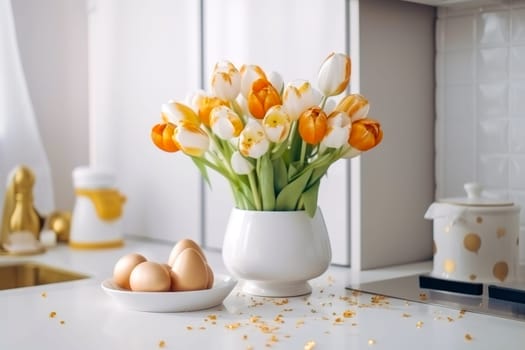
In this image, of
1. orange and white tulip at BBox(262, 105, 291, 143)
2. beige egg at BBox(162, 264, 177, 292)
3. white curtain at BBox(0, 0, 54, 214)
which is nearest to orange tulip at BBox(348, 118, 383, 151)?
orange and white tulip at BBox(262, 105, 291, 143)

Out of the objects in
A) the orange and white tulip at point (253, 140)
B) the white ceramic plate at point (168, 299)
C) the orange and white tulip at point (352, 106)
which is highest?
the orange and white tulip at point (352, 106)

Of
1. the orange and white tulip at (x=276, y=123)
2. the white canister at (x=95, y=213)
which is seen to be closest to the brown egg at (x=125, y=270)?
the orange and white tulip at (x=276, y=123)

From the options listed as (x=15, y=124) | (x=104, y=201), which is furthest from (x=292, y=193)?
(x=15, y=124)

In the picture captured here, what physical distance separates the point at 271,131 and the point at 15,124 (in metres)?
1.11

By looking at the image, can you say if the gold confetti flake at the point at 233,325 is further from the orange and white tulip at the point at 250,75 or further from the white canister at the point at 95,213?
the white canister at the point at 95,213

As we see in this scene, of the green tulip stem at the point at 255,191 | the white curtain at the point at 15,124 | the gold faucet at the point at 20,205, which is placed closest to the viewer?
the green tulip stem at the point at 255,191

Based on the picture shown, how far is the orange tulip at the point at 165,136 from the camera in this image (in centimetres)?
130

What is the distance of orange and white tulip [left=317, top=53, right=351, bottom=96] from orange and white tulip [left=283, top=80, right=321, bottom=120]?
37 millimetres

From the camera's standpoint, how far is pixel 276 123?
3.97 ft

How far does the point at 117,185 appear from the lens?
7.17ft

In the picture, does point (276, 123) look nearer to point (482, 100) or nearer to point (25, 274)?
point (482, 100)

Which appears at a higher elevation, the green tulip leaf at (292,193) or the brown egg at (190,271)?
the green tulip leaf at (292,193)

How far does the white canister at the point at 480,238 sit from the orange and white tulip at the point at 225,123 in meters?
0.38

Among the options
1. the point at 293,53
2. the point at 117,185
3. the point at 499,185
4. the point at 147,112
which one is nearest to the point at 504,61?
the point at 499,185
